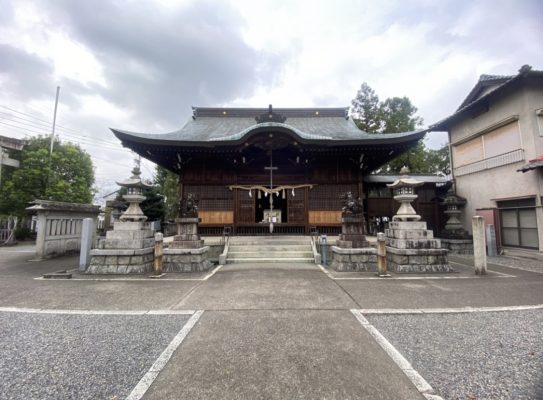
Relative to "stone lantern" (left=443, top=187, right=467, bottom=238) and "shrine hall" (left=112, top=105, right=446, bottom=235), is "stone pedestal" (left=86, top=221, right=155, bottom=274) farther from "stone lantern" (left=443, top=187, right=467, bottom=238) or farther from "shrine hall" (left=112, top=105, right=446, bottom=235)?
"stone lantern" (left=443, top=187, right=467, bottom=238)

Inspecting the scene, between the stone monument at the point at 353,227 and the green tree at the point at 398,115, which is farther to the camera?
the green tree at the point at 398,115

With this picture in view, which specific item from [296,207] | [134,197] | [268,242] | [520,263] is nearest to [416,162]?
[520,263]

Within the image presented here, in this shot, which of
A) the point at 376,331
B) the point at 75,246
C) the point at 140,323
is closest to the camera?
the point at 376,331

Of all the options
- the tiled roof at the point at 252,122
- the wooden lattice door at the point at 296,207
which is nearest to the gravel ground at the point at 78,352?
the wooden lattice door at the point at 296,207

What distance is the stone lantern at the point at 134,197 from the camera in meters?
7.13

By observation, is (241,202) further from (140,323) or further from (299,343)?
(299,343)

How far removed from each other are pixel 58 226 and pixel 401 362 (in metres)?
13.1

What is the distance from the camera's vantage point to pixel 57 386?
207 centimetres

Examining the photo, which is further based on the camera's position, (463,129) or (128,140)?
(463,129)

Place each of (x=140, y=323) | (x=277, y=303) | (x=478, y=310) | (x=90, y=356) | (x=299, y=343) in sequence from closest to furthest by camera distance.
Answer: (x=90, y=356) → (x=299, y=343) → (x=140, y=323) → (x=478, y=310) → (x=277, y=303)

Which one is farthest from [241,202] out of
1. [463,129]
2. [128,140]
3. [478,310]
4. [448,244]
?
[463,129]

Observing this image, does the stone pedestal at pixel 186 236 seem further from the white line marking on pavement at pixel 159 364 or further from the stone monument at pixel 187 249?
the white line marking on pavement at pixel 159 364

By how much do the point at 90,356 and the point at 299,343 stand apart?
98.5 inches

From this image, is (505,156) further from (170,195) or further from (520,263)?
(170,195)
